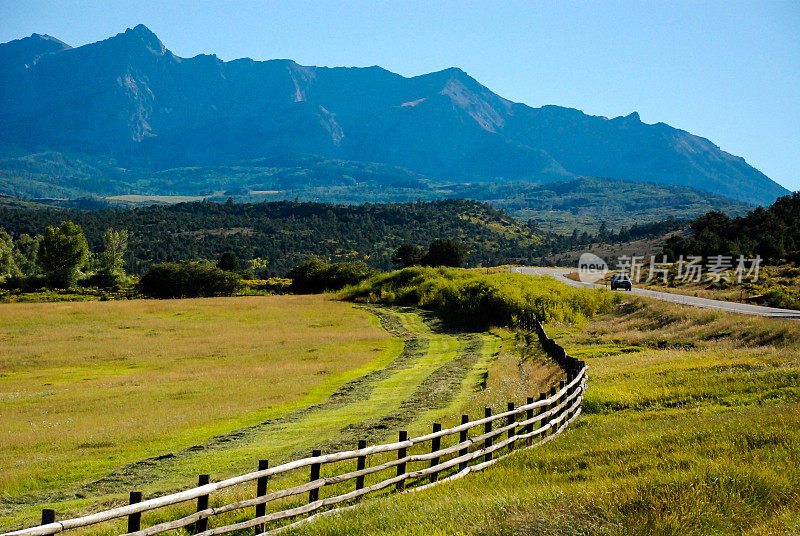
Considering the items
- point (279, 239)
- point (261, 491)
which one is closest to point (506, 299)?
point (261, 491)

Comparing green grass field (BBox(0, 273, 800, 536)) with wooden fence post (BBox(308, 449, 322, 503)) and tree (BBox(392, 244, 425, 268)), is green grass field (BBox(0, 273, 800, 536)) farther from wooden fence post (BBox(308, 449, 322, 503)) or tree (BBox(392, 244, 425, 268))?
tree (BBox(392, 244, 425, 268))

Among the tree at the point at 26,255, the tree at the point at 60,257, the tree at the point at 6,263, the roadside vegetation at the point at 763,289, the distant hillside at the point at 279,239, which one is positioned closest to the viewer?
the roadside vegetation at the point at 763,289

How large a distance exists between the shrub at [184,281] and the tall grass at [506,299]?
27.5m

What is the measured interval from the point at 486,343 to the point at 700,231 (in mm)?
63144

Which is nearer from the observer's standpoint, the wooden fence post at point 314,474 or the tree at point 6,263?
the wooden fence post at point 314,474

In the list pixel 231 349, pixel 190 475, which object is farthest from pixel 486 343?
pixel 190 475

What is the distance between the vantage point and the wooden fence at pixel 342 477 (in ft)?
27.6

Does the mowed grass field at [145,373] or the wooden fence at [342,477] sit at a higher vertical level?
the wooden fence at [342,477]

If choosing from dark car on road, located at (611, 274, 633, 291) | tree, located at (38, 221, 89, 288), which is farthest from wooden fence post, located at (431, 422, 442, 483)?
tree, located at (38, 221, 89, 288)

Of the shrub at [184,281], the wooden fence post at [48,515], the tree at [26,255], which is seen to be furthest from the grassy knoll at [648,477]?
the tree at [26,255]

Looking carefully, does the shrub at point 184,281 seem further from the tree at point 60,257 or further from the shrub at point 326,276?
the tree at point 60,257

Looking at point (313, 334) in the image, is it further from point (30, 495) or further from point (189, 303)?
point (30, 495)

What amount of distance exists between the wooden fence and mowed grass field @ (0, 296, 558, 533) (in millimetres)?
2775

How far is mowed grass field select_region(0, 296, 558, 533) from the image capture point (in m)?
16.3
